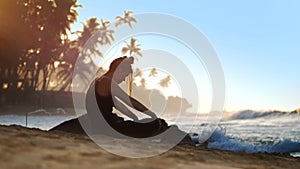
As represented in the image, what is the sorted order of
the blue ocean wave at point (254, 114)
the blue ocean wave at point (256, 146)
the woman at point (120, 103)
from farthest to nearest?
the blue ocean wave at point (254, 114)
the blue ocean wave at point (256, 146)
the woman at point (120, 103)

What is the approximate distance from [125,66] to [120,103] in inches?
19.8

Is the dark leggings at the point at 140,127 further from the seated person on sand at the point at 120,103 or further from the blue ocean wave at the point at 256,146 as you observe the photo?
the blue ocean wave at the point at 256,146

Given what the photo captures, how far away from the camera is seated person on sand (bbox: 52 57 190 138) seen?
538cm

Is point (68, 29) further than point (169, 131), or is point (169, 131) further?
point (68, 29)

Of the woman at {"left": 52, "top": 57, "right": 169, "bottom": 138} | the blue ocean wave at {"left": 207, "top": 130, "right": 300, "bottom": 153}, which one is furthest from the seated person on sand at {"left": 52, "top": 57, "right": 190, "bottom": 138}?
the blue ocean wave at {"left": 207, "top": 130, "right": 300, "bottom": 153}

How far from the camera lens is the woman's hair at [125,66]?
215 inches

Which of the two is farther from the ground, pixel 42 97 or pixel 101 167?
pixel 42 97

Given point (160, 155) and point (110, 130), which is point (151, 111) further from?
point (160, 155)

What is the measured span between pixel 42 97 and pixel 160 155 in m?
42.9

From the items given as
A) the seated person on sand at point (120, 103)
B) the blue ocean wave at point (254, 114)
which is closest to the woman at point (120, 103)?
the seated person on sand at point (120, 103)

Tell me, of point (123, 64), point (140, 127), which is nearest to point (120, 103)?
point (140, 127)

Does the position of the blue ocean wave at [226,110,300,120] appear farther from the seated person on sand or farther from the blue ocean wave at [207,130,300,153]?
the seated person on sand

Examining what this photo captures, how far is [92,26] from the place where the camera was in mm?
49188

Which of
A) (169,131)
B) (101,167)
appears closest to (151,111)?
(169,131)
